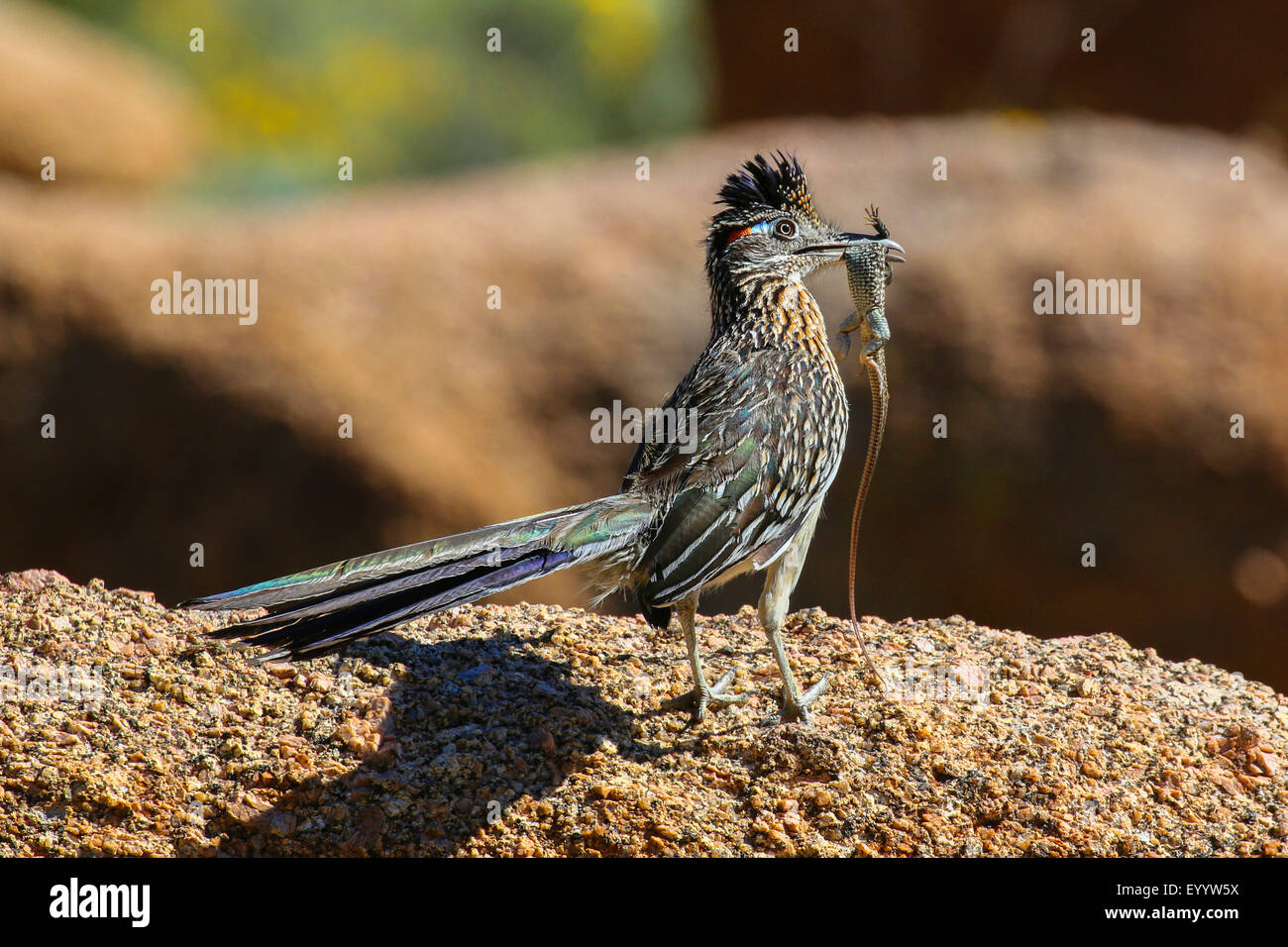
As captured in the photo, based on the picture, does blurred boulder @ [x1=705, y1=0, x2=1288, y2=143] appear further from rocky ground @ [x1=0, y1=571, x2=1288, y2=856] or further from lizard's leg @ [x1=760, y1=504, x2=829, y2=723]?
lizard's leg @ [x1=760, y1=504, x2=829, y2=723]

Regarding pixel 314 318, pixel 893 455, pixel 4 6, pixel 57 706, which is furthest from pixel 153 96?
pixel 57 706

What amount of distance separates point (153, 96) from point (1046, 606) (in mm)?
22386

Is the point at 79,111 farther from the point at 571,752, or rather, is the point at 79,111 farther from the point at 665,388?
the point at 571,752

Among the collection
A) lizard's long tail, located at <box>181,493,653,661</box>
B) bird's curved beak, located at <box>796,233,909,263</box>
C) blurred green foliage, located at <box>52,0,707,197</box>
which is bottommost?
lizard's long tail, located at <box>181,493,653,661</box>

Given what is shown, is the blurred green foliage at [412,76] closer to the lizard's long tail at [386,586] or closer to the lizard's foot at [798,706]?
the lizard's foot at [798,706]

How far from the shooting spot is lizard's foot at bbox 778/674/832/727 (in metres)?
5.86

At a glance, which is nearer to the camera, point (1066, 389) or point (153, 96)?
point (1066, 389)

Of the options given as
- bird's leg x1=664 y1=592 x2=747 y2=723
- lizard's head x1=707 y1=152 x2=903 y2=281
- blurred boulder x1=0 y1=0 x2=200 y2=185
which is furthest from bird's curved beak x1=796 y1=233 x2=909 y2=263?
blurred boulder x1=0 y1=0 x2=200 y2=185

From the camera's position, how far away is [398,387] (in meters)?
13.6

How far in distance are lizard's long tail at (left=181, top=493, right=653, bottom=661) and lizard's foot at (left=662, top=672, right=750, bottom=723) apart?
1.01 m

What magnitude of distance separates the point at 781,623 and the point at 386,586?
6.42 ft

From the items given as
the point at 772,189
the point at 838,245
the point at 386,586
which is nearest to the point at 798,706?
the point at 386,586

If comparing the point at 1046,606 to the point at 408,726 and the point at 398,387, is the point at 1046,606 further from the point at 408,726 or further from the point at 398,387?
the point at 408,726

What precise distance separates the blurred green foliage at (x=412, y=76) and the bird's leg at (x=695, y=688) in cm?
2400
